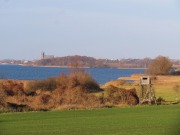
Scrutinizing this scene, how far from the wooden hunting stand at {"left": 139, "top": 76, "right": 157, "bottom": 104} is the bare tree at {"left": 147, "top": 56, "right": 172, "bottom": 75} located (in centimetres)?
2684

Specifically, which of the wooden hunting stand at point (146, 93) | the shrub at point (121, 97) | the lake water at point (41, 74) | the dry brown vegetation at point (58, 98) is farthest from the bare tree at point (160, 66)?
the shrub at point (121, 97)

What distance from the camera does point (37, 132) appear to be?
1820 cm

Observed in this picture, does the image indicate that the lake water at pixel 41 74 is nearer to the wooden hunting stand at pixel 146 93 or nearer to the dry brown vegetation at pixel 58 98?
the dry brown vegetation at pixel 58 98

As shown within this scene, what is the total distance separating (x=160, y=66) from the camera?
69688 millimetres

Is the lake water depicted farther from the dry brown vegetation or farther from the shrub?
the shrub

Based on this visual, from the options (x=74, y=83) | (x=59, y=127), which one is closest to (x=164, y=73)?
(x=74, y=83)

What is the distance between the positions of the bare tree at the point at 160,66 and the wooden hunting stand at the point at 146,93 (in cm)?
2684

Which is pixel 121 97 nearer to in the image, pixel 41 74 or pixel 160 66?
pixel 160 66

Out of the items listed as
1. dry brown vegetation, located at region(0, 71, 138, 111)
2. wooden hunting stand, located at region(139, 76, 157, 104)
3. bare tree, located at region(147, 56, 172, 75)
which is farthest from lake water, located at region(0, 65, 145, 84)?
wooden hunting stand, located at region(139, 76, 157, 104)

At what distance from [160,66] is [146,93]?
103 ft

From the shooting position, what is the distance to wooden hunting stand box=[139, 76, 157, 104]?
38375 millimetres

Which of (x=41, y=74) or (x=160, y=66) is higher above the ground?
(x=160, y=66)

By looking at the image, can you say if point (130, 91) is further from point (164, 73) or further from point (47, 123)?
point (164, 73)

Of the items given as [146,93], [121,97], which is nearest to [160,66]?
[146,93]
